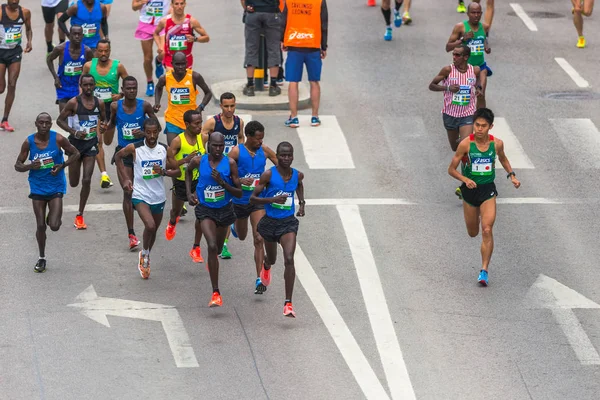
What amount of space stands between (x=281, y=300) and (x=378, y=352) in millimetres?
1769

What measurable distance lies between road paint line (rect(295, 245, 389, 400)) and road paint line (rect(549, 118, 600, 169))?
18.0ft

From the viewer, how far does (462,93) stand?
19.1 m

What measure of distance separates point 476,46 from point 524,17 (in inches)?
350

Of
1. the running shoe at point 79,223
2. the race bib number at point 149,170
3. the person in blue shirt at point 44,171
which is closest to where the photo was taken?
the race bib number at point 149,170

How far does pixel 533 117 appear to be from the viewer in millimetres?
22547

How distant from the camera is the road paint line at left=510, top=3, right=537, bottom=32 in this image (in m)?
28.3

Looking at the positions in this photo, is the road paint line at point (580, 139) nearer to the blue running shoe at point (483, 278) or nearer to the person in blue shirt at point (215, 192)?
the blue running shoe at point (483, 278)

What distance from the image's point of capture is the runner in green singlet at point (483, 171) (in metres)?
15.9

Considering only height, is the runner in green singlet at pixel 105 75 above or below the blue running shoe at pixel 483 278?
above

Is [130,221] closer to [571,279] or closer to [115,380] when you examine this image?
[115,380]

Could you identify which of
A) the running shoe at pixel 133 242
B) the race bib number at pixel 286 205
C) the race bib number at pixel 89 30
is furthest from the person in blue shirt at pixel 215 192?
the race bib number at pixel 89 30

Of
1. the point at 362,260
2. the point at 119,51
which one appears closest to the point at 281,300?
the point at 362,260

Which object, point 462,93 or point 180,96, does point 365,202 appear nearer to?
point 462,93

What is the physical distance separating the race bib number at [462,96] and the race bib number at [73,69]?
17.7 ft
